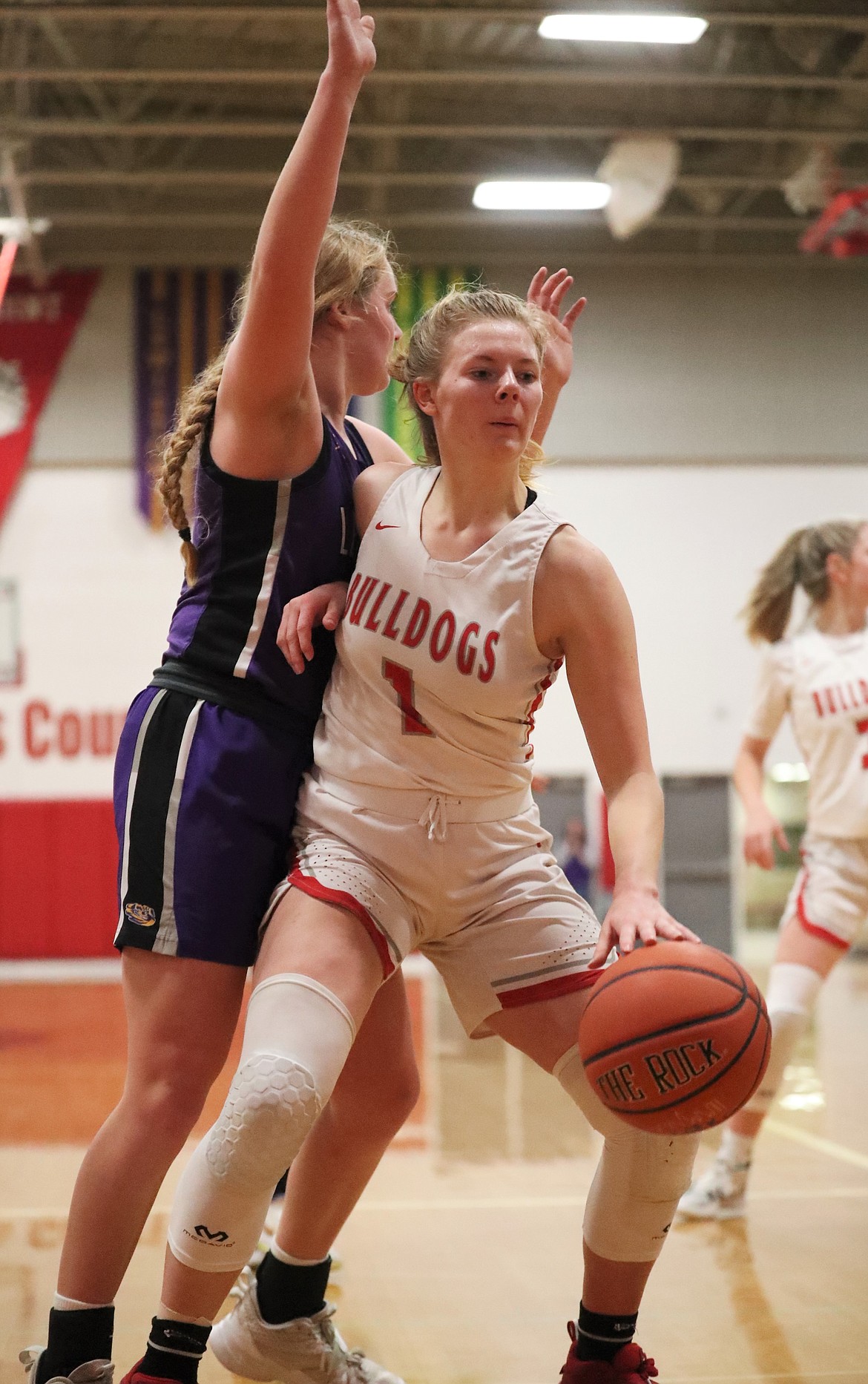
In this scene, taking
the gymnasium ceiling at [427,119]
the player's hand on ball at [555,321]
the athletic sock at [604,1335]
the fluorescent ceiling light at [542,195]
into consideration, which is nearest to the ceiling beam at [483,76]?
the gymnasium ceiling at [427,119]

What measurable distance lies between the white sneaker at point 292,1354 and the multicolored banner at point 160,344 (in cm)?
934

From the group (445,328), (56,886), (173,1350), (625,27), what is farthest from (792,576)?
(56,886)

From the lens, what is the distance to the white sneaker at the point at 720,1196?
3.76 metres

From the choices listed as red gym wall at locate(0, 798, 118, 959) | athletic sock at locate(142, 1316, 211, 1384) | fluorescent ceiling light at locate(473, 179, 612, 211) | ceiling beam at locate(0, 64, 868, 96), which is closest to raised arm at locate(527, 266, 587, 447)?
athletic sock at locate(142, 1316, 211, 1384)

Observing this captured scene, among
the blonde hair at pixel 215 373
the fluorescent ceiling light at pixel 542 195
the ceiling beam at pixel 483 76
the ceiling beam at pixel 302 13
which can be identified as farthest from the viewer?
the fluorescent ceiling light at pixel 542 195

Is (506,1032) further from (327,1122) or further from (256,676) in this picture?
(256,676)

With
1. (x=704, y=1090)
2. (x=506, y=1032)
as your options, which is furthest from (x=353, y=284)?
(x=704, y=1090)

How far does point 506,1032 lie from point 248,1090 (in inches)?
20.6

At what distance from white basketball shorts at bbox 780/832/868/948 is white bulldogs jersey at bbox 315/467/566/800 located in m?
2.15

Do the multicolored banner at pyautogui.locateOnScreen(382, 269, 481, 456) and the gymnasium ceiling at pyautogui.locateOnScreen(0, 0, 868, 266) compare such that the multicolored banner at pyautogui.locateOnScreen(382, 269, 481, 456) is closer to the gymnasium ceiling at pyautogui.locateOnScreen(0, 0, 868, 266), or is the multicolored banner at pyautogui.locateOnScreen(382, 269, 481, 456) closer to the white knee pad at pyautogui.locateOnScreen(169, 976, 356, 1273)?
the gymnasium ceiling at pyautogui.locateOnScreen(0, 0, 868, 266)

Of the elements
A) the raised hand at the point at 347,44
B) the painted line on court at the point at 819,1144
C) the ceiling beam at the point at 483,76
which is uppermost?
the ceiling beam at the point at 483,76

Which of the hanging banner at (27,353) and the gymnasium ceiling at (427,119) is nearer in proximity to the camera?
the gymnasium ceiling at (427,119)

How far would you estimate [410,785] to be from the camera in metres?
2.15

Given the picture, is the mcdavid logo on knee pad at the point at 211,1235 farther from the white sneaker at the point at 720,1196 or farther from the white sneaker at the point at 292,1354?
the white sneaker at the point at 720,1196
